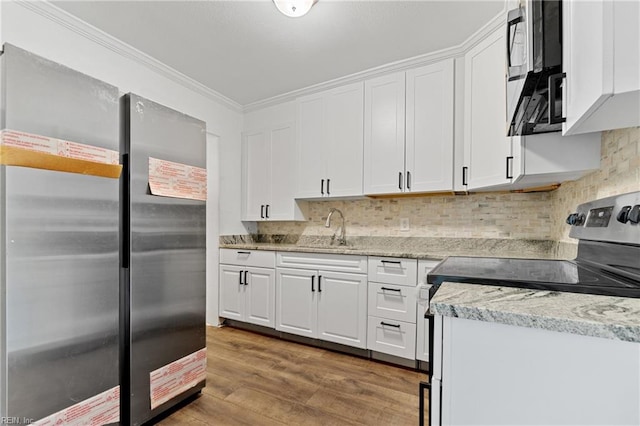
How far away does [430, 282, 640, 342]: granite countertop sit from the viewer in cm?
54

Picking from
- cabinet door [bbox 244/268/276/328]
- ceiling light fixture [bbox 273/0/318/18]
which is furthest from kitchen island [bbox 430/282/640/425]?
cabinet door [bbox 244/268/276/328]

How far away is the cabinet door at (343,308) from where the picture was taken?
7.93ft

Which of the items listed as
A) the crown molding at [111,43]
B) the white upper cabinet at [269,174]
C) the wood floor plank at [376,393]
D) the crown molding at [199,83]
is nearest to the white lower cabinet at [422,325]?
the wood floor plank at [376,393]

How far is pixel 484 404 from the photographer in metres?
0.65

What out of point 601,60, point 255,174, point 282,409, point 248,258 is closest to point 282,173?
point 255,174

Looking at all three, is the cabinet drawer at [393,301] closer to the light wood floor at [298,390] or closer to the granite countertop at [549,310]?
the light wood floor at [298,390]

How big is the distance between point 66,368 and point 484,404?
5.12ft

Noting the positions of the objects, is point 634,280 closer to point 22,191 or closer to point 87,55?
point 22,191

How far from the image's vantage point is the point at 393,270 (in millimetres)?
2299

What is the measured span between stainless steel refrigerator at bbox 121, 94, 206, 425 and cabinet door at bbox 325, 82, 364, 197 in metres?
1.30

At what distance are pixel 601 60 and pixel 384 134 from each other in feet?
6.81

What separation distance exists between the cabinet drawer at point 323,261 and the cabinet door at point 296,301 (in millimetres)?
62

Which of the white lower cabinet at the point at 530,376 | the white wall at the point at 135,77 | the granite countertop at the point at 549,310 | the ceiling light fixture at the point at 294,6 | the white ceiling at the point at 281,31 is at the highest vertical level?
the white ceiling at the point at 281,31

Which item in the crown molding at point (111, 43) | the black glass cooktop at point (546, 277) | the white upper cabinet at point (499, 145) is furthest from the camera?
the crown molding at point (111, 43)
